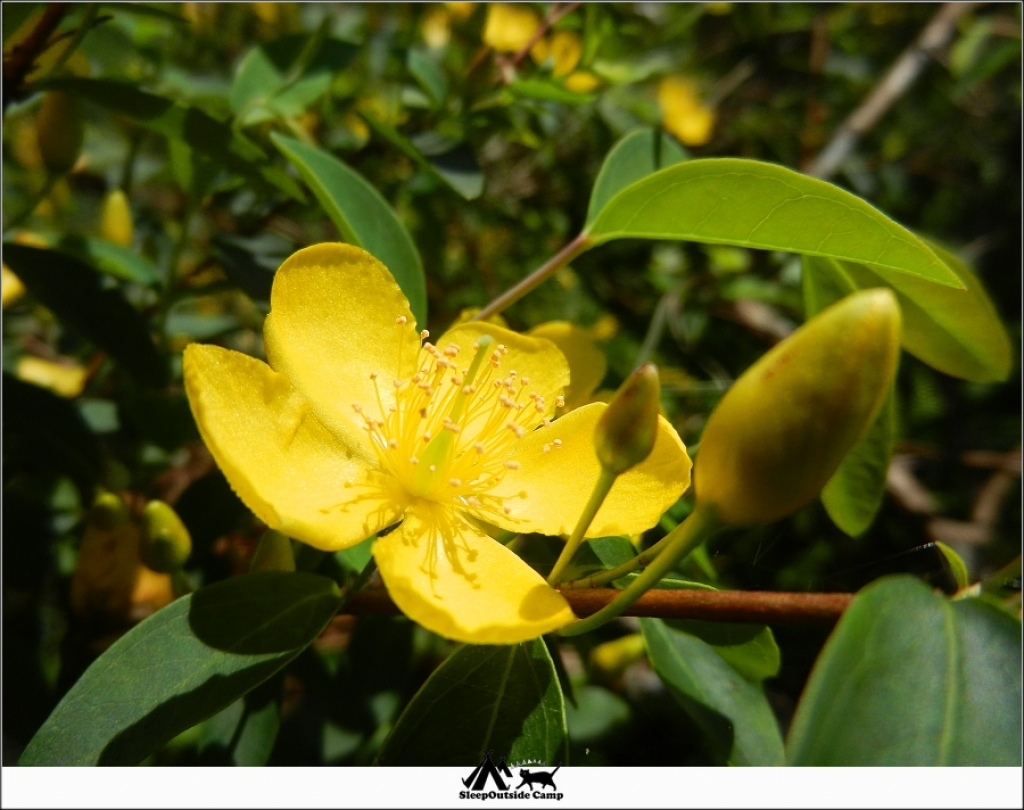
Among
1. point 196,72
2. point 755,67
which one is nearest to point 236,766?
point 196,72

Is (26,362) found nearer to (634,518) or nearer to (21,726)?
(21,726)

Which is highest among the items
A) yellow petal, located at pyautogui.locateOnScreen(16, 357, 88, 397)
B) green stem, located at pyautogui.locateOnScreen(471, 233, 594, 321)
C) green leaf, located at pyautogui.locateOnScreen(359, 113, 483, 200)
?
green leaf, located at pyautogui.locateOnScreen(359, 113, 483, 200)

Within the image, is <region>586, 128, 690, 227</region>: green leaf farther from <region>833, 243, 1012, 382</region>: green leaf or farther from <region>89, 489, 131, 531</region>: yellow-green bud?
<region>89, 489, 131, 531</region>: yellow-green bud

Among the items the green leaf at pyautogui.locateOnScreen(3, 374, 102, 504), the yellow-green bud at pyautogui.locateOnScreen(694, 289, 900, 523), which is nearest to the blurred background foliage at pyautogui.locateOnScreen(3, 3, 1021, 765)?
the green leaf at pyautogui.locateOnScreen(3, 374, 102, 504)

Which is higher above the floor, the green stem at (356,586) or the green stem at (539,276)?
the green stem at (539,276)

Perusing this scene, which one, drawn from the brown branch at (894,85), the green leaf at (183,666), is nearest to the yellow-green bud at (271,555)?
the green leaf at (183,666)

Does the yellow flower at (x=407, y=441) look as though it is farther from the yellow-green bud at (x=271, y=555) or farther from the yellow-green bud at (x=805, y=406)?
the yellow-green bud at (x=805, y=406)
